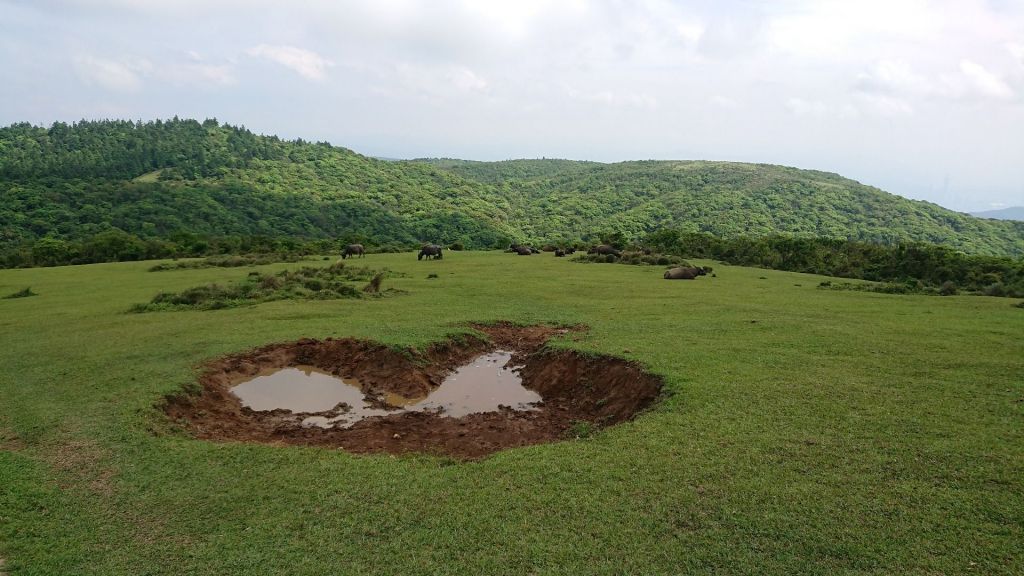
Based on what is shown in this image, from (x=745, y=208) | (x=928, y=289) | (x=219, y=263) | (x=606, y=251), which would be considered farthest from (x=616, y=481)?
(x=745, y=208)

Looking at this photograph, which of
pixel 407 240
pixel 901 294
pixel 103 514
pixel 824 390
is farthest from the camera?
pixel 407 240

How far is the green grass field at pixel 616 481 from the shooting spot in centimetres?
490

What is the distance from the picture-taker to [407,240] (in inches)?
2904

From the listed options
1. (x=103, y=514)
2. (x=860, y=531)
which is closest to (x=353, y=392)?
(x=103, y=514)

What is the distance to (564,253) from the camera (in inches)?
1554

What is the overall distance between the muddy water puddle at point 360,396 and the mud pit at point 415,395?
0.07ft

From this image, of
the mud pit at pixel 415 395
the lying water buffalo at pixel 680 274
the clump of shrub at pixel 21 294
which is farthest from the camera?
the lying water buffalo at pixel 680 274

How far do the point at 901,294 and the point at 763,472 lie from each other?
18177 millimetres

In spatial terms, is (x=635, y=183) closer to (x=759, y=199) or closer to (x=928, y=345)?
(x=759, y=199)

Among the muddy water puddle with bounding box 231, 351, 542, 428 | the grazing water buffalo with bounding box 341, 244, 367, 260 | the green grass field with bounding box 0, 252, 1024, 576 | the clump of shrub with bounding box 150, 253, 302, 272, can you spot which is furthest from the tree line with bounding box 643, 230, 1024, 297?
the clump of shrub with bounding box 150, 253, 302, 272

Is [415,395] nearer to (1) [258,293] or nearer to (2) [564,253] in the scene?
(1) [258,293]

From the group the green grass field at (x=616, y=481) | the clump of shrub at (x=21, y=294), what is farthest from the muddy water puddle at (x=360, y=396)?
the clump of shrub at (x=21, y=294)

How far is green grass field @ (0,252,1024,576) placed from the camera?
16.1 ft

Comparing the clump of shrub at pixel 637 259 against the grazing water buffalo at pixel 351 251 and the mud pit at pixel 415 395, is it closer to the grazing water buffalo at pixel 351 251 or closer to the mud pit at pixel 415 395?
the grazing water buffalo at pixel 351 251
